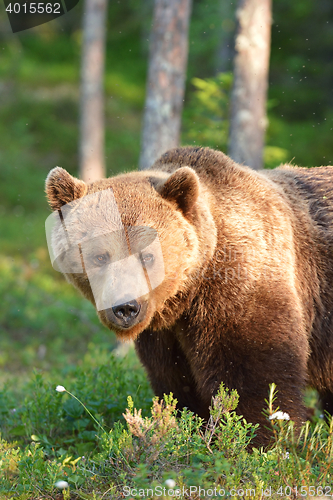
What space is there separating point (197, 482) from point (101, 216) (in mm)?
1640

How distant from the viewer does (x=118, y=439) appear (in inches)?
128

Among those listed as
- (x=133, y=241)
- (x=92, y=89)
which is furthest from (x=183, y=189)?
(x=92, y=89)

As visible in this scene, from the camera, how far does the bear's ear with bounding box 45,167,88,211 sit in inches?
140

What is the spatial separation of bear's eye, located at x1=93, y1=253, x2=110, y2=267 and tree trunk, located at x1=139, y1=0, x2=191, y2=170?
14.8 ft

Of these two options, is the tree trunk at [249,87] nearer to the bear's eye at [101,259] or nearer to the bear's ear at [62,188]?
the bear's ear at [62,188]

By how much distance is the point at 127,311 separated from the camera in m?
3.14

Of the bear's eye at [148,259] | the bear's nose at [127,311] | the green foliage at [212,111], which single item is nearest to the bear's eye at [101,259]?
the bear's eye at [148,259]

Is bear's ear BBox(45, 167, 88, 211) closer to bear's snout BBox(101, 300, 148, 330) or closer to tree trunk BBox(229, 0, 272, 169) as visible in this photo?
bear's snout BBox(101, 300, 148, 330)

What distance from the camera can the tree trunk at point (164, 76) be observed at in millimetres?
7812

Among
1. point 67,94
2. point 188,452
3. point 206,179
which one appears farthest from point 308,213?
point 67,94

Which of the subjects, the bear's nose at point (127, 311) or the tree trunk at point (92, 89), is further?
the tree trunk at point (92, 89)

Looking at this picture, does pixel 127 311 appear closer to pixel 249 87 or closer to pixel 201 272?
pixel 201 272

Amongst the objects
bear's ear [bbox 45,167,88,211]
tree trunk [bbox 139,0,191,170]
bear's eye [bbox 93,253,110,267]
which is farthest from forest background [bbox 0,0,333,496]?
tree trunk [bbox 139,0,191,170]

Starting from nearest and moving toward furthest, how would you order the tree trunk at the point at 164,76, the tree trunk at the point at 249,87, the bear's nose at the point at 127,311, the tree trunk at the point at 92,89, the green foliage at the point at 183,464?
1. the green foliage at the point at 183,464
2. the bear's nose at the point at 127,311
3. the tree trunk at the point at 249,87
4. the tree trunk at the point at 164,76
5. the tree trunk at the point at 92,89
